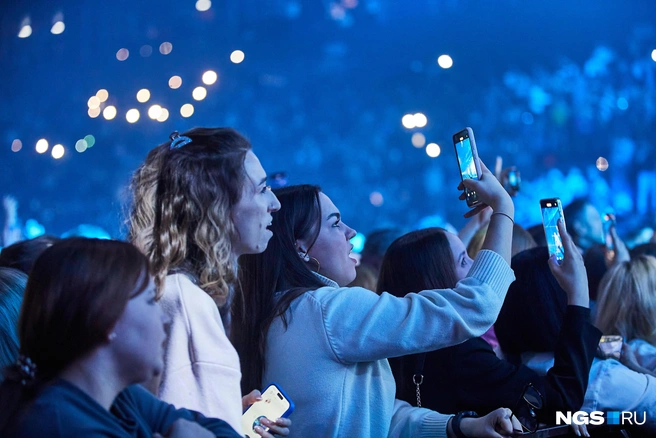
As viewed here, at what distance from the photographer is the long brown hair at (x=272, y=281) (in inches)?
72.8

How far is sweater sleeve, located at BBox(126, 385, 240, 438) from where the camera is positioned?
4.05ft

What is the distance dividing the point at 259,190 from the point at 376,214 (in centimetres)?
527

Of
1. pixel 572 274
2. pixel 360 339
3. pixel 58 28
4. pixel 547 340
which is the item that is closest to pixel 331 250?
pixel 360 339

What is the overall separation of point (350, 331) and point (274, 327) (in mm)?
230

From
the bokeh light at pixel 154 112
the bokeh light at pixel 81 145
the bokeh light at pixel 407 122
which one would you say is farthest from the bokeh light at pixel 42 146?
the bokeh light at pixel 407 122

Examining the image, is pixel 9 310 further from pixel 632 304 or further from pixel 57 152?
pixel 57 152

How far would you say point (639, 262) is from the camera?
281cm

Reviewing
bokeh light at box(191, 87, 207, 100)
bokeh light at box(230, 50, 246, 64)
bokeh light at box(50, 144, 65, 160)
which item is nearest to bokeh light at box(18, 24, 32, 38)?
bokeh light at box(50, 144, 65, 160)

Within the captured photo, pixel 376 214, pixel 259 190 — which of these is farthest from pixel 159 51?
pixel 259 190

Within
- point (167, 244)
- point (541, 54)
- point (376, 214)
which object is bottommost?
point (376, 214)

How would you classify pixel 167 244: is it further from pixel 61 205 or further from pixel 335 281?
pixel 61 205

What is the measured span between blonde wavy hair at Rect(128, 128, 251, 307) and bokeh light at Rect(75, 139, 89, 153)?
5.51 m

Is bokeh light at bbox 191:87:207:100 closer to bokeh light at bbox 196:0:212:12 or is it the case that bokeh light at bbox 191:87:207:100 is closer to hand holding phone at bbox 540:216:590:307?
bokeh light at bbox 196:0:212:12

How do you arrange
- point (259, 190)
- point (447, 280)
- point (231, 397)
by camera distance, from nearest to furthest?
point (231, 397), point (259, 190), point (447, 280)
